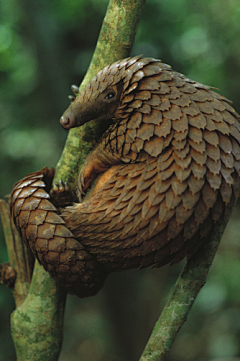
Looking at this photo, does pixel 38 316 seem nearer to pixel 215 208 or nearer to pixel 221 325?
pixel 215 208

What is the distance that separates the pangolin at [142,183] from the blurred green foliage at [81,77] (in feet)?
2.41

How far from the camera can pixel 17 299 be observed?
→ 104 cm

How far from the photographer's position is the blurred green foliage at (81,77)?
4.46 ft

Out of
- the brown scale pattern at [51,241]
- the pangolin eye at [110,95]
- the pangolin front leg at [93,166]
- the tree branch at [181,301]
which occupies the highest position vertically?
the pangolin eye at [110,95]

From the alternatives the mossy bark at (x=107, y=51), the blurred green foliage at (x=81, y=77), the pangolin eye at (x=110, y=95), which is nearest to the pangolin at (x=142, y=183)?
the pangolin eye at (x=110, y=95)

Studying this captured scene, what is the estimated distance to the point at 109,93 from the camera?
2.30 ft

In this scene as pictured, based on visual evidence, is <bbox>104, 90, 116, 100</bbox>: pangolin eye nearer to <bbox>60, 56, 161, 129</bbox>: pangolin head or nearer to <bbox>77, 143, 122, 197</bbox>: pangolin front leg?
<bbox>60, 56, 161, 129</bbox>: pangolin head

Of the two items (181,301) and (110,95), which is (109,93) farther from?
(181,301)

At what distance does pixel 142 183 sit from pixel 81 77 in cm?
92

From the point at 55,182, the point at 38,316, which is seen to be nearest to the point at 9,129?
the point at 55,182

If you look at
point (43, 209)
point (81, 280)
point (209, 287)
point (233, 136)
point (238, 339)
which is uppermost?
point (233, 136)

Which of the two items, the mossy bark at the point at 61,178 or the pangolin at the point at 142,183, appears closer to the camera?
the pangolin at the point at 142,183

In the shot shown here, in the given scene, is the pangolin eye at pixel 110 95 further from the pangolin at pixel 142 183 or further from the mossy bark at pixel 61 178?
the mossy bark at pixel 61 178

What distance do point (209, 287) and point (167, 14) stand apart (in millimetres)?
1280
